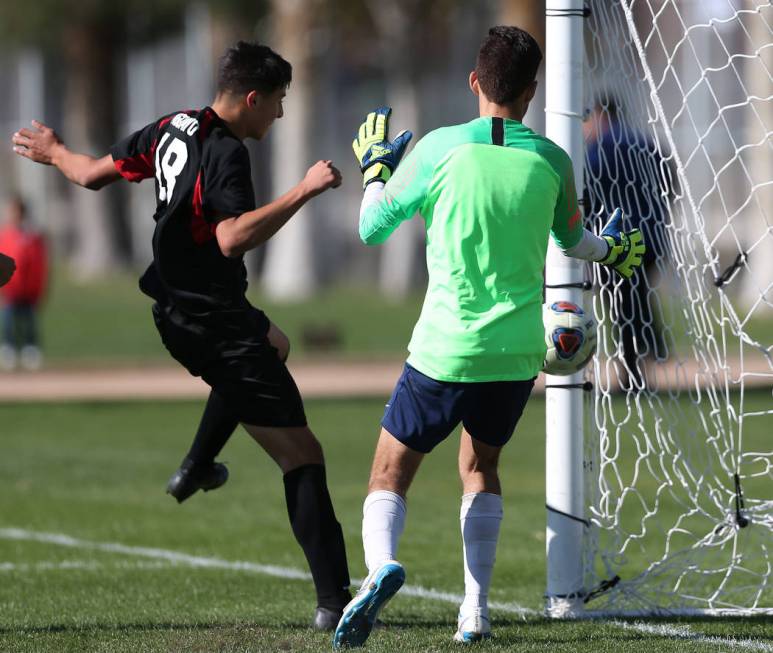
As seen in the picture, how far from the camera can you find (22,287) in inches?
758

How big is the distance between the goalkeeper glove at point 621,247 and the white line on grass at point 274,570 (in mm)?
1384

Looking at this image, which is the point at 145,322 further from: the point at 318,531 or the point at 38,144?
the point at 318,531

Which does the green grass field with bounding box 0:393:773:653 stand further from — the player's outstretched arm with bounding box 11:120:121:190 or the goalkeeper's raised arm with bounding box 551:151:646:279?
the player's outstretched arm with bounding box 11:120:121:190

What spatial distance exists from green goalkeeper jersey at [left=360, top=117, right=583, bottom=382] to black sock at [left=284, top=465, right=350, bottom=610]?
0.76 meters

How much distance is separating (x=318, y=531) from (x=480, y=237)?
4.43 ft

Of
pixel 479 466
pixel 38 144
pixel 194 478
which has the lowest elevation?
pixel 194 478

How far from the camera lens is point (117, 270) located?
134 ft

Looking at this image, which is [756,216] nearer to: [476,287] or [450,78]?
[450,78]

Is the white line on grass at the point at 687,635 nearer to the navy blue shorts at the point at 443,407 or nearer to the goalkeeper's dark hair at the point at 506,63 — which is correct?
the navy blue shorts at the point at 443,407

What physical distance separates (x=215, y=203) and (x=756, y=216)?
27.7m

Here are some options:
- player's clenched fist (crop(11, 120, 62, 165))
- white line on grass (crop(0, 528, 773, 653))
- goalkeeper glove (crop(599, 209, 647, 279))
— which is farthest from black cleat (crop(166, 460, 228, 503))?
goalkeeper glove (crop(599, 209, 647, 279))

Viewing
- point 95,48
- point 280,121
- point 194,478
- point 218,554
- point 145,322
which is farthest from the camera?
point 95,48

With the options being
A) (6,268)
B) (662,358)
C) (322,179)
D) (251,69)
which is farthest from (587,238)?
(6,268)

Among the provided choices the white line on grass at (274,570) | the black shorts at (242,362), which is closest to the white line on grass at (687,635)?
the white line on grass at (274,570)
